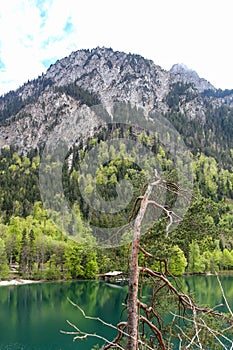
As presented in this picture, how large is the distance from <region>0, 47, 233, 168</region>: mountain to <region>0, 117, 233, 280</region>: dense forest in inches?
63.0

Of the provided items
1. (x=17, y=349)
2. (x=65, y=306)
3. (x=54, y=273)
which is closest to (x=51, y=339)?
(x=17, y=349)

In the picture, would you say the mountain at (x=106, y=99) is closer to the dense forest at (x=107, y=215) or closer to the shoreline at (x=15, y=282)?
the dense forest at (x=107, y=215)

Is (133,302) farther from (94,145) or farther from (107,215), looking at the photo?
(94,145)

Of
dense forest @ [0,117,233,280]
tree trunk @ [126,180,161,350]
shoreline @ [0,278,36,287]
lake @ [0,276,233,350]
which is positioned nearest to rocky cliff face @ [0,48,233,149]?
dense forest @ [0,117,233,280]

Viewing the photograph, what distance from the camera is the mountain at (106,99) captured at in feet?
317

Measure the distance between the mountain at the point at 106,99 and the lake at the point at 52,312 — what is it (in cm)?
6233

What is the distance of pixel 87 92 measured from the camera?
112312mm

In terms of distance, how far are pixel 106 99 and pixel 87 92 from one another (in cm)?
605

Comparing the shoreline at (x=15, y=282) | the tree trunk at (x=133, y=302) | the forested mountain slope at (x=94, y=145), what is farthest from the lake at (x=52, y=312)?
the tree trunk at (x=133, y=302)

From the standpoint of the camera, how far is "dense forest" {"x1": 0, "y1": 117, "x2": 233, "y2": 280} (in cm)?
468

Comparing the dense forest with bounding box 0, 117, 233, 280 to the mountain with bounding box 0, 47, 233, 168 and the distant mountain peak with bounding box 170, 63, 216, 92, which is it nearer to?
the mountain with bounding box 0, 47, 233, 168

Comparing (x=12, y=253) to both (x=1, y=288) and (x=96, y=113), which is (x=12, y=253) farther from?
(x=96, y=113)

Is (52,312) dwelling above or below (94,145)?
below

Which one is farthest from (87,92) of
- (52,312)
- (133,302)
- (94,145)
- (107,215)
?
(133,302)
